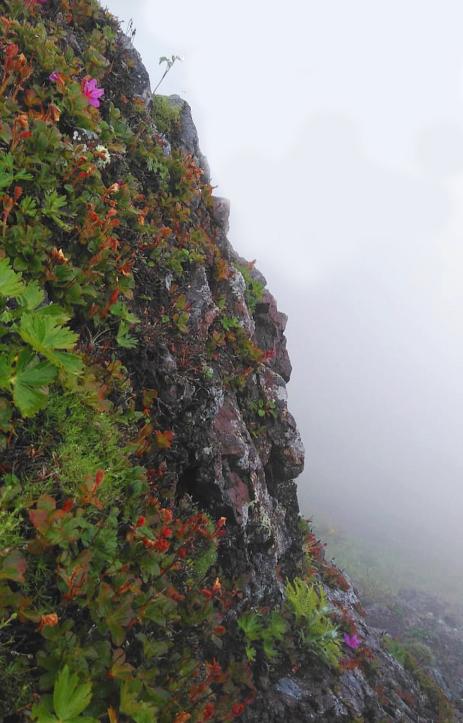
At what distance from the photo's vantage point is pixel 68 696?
89.3 inches

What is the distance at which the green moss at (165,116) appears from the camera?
8716mm

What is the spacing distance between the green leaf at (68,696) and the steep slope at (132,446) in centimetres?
1

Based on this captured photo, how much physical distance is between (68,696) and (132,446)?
1883 millimetres

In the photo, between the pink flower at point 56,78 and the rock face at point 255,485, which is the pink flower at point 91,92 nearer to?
the pink flower at point 56,78

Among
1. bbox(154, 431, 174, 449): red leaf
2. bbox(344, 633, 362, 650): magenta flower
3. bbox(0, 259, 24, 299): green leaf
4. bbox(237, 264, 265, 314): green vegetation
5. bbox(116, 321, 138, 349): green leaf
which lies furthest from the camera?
bbox(237, 264, 265, 314): green vegetation

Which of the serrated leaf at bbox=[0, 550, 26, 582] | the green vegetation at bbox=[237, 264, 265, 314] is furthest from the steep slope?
the green vegetation at bbox=[237, 264, 265, 314]

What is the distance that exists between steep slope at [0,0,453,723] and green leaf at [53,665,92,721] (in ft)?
0.04

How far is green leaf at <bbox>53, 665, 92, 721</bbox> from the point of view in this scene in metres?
2.22

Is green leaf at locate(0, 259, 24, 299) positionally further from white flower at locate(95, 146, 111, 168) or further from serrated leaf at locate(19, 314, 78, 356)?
white flower at locate(95, 146, 111, 168)

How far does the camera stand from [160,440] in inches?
173

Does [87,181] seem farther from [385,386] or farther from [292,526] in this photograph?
[385,386]

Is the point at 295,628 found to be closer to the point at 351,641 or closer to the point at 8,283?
the point at 351,641

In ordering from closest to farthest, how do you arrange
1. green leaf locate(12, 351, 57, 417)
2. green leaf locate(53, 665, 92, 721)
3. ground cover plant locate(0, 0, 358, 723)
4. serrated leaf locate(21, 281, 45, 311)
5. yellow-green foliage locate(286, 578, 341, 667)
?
green leaf locate(53, 665, 92, 721)
ground cover plant locate(0, 0, 358, 723)
green leaf locate(12, 351, 57, 417)
serrated leaf locate(21, 281, 45, 311)
yellow-green foliage locate(286, 578, 341, 667)

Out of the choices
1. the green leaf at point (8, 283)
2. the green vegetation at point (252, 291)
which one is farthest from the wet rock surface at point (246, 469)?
the green leaf at point (8, 283)
